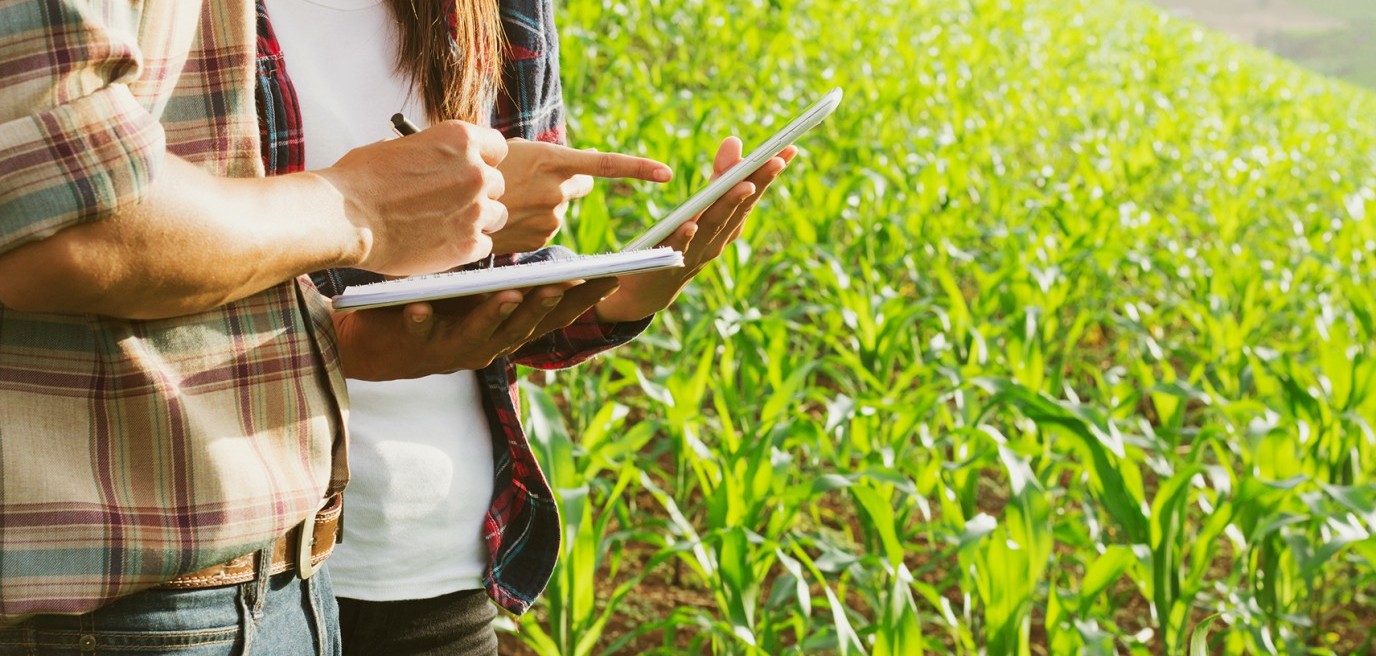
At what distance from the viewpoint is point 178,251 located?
0.63 meters

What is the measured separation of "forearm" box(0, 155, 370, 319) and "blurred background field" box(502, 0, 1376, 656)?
3.61 feet

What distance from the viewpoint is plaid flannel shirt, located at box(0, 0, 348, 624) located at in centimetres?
59

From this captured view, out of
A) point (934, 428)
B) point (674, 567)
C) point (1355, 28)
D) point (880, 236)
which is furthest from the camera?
point (1355, 28)

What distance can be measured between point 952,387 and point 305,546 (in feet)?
5.57

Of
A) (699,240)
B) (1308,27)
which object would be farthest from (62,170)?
(1308,27)

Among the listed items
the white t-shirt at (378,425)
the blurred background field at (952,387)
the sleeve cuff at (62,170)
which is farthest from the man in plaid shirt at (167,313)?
the blurred background field at (952,387)

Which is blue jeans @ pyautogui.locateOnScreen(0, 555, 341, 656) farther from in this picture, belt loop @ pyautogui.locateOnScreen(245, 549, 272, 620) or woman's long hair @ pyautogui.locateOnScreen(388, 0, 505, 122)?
woman's long hair @ pyautogui.locateOnScreen(388, 0, 505, 122)

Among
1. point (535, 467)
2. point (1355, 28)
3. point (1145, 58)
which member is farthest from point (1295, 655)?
point (1355, 28)

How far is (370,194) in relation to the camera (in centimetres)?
76

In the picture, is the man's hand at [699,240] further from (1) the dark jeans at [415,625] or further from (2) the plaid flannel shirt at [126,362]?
(2) the plaid flannel shirt at [126,362]

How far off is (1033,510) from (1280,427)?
0.70 meters

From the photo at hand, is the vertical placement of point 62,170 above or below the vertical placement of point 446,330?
above

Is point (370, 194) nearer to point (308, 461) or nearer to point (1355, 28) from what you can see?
point (308, 461)

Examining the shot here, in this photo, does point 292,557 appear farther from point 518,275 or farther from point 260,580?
point 518,275
